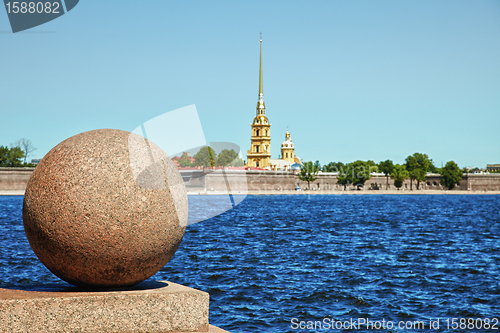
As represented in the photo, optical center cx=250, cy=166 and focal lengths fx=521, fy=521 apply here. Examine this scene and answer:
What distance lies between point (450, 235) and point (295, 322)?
17.7m

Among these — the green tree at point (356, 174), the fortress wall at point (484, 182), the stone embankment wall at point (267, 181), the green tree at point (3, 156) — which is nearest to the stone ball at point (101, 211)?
the stone embankment wall at point (267, 181)

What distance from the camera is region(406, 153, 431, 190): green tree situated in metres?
106

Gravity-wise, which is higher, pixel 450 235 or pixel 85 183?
pixel 85 183

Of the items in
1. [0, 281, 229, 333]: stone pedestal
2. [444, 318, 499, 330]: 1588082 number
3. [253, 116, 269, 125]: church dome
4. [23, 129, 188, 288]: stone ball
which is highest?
[253, 116, 269, 125]: church dome

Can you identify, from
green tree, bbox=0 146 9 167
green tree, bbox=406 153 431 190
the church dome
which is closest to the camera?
green tree, bbox=0 146 9 167

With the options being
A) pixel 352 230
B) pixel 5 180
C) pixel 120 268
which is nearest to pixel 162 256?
pixel 120 268

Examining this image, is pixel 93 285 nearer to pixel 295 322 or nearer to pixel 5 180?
pixel 295 322

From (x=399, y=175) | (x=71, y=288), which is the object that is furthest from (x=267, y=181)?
(x=71, y=288)

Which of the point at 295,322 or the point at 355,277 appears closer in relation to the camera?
the point at 295,322

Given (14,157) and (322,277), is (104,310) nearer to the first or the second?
(322,277)

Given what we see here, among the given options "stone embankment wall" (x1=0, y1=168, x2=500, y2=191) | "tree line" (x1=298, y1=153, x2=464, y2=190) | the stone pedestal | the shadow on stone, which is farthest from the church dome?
the stone pedestal

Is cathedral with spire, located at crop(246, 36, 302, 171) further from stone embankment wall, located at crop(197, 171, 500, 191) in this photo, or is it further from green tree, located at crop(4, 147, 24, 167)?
green tree, located at crop(4, 147, 24, 167)

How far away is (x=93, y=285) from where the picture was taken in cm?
509

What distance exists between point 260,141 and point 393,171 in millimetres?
42421
